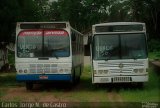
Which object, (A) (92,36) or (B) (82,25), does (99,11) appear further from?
(A) (92,36)

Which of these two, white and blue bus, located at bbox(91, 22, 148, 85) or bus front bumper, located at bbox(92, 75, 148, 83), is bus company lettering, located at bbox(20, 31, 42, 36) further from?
bus front bumper, located at bbox(92, 75, 148, 83)

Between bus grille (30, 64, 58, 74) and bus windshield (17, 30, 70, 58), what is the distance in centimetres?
47

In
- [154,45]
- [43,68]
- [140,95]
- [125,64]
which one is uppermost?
[154,45]

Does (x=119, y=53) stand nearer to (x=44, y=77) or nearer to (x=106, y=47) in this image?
(x=106, y=47)

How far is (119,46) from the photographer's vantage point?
22.6 meters

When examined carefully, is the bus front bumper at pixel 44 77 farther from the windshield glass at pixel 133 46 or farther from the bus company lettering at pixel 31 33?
the windshield glass at pixel 133 46

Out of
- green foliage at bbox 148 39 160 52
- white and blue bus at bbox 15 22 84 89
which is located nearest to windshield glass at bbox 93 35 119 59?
white and blue bus at bbox 15 22 84 89

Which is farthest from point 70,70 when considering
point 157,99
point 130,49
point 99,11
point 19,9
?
point 99,11

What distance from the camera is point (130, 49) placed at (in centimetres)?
2259

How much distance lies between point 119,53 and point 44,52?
10.8 feet

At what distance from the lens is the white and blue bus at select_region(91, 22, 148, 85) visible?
73.0ft

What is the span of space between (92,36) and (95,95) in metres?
3.09

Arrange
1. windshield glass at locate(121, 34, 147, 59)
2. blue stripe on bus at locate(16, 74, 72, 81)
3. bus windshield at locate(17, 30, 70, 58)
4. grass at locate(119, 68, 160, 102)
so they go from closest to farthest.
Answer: grass at locate(119, 68, 160, 102) → windshield glass at locate(121, 34, 147, 59) → blue stripe on bus at locate(16, 74, 72, 81) → bus windshield at locate(17, 30, 70, 58)

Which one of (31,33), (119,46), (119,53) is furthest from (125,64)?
(31,33)
